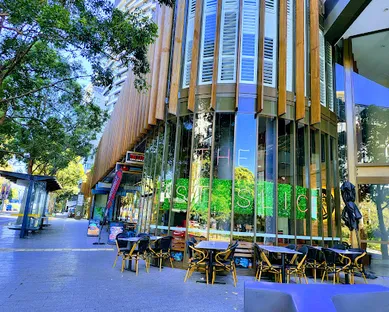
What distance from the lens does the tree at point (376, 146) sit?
1145cm

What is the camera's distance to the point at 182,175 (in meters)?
9.33

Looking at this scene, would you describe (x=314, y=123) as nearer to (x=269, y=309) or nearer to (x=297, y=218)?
(x=297, y=218)

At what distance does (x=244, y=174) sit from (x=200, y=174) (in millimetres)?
1365

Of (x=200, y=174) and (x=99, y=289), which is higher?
(x=200, y=174)

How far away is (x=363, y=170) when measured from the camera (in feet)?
39.0

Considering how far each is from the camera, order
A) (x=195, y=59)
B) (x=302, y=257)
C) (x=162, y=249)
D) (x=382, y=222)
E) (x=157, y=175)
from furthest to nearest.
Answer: (x=382, y=222), (x=157, y=175), (x=195, y=59), (x=162, y=249), (x=302, y=257)

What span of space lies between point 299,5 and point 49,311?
423 inches

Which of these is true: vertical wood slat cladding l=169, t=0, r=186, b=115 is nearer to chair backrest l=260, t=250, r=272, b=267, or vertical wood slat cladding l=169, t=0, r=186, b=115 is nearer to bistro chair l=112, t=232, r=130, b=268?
bistro chair l=112, t=232, r=130, b=268

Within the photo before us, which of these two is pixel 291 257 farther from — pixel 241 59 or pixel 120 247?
pixel 241 59

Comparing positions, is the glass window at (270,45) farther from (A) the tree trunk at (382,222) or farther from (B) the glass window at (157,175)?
(A) the tree trunk at (382,222)

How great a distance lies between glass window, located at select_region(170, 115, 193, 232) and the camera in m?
8.94

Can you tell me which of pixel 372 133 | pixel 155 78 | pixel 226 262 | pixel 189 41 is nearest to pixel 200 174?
pixel 226 262

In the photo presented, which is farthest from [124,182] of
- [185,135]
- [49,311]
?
[49,311]

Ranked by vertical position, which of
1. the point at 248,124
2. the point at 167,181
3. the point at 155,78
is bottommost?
the point at 167,181
